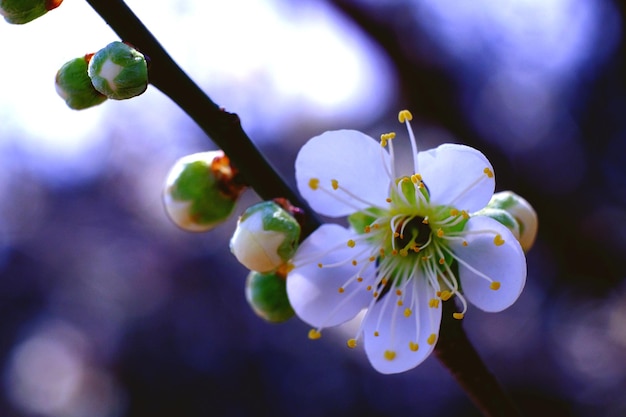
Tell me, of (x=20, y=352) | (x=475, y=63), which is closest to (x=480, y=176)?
(x=475, y=63)

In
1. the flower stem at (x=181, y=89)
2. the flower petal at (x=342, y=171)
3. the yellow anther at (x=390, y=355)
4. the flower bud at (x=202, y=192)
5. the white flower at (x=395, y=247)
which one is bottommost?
the yellow anther at (x=390, y=355)

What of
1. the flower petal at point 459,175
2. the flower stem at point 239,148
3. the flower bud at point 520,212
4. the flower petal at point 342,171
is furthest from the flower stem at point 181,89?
the flower bud at point 520,212

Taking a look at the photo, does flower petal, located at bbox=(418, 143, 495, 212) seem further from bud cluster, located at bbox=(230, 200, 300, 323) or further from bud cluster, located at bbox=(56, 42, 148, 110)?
bud cluster, located at bbox=(56, 42, 148, 110)

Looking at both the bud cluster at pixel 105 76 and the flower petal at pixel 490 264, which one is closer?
the bud cluster at pixel 105 76

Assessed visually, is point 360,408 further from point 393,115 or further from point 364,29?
point 364,29

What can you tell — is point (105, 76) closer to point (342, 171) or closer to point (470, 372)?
point (342, 171)

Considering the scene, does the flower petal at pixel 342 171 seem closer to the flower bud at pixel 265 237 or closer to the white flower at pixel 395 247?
the white flower at pixel 395 247
